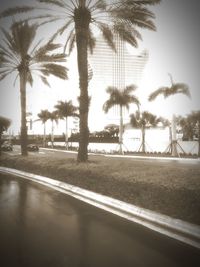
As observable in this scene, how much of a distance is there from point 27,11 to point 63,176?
11.2 meters

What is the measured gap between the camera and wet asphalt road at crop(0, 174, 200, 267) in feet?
16.0

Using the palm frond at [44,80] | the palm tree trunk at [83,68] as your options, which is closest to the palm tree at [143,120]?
the palm frond at [44,80]

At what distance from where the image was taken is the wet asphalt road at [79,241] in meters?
4.87

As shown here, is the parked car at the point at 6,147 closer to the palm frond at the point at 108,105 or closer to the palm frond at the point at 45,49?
the palm frond at the point at 108,105

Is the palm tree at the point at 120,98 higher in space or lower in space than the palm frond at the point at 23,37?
lower

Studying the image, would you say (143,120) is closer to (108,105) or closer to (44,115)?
(108,105)

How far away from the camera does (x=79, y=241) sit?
5.83 m

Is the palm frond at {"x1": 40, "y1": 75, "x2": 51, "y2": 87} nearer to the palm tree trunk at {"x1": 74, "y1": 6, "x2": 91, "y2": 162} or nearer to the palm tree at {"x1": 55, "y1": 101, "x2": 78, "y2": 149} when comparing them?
the palm tree trunk at {"x1": 74, "y1": 6, "x2": 91, "y2": 162}

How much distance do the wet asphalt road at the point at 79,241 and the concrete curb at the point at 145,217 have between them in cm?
29

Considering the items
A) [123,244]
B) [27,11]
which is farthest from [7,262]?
[27,11]

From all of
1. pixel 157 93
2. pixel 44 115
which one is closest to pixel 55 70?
pixel 157 93

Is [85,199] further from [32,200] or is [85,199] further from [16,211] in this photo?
[16,211]

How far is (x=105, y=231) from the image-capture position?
6500 millimetres

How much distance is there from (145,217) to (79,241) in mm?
2282
